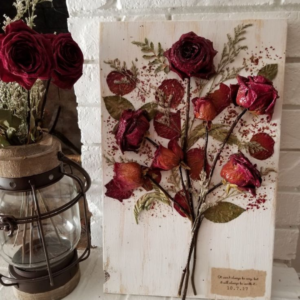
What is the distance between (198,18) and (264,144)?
30 cm

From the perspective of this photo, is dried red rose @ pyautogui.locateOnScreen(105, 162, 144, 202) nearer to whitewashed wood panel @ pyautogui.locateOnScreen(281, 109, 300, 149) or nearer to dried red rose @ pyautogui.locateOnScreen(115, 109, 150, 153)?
dried red rose @ pyautogui.locateOnScreen(115, 109, 150, 153)

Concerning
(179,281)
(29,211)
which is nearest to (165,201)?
(179,281)

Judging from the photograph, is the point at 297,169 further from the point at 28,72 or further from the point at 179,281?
the point at 28,72

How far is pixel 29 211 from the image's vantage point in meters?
0.76

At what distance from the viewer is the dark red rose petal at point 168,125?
766 millimetres

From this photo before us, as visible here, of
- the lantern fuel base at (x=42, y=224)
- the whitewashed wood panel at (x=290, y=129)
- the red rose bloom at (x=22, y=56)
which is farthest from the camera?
the whitewashed wood panel at (x=290, y=129)

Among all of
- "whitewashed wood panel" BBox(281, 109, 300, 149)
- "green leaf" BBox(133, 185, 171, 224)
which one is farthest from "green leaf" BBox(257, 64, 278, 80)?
"green leaf" BBox(133, 185, 171, 224)

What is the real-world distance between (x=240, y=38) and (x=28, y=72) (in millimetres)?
412

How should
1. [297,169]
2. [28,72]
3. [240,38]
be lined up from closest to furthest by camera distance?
[28,72] < [240,38] < [297,169]

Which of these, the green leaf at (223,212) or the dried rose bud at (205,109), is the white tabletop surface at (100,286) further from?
the dried rose bud at (205,109)

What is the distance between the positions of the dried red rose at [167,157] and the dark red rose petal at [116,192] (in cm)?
9

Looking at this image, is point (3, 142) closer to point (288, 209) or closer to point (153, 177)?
point (153, 177)

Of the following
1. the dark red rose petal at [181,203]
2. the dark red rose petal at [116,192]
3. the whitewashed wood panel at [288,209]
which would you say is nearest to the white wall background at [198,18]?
the whitewashed wood panel at [288,209]

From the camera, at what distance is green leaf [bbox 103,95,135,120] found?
0.78 meters
